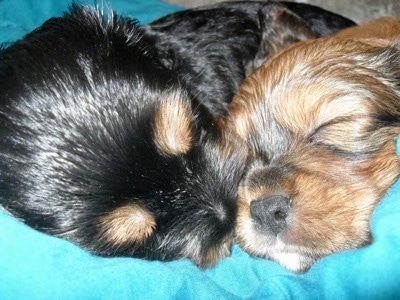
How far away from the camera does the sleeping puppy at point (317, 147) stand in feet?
5.89

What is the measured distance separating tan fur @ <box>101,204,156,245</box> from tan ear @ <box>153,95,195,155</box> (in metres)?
0.22

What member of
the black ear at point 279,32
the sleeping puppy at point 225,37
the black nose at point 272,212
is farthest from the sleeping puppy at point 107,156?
the black ear at point 279,32

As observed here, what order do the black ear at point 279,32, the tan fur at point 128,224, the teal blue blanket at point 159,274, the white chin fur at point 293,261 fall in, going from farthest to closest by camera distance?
1. the black ear at point 279,32
2. the white chin fur at point 293,261
3. the tan fur at point 128,224
4. the teal blue blanket at point 159,274

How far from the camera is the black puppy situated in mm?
1703

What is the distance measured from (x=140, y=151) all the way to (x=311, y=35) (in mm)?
1241

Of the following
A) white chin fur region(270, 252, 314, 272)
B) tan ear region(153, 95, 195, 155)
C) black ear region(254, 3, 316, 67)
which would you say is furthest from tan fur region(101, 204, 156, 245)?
black ear region(254, 3, 316, 67)

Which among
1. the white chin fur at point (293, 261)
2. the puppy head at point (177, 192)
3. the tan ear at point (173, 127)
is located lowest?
the white chin fur at point (293, 261)

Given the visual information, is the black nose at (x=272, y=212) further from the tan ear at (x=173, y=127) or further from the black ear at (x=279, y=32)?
the black ear at (x=279, y=32)

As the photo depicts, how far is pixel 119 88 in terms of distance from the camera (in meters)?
1.79

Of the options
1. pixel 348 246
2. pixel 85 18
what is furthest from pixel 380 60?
pixel 85 18

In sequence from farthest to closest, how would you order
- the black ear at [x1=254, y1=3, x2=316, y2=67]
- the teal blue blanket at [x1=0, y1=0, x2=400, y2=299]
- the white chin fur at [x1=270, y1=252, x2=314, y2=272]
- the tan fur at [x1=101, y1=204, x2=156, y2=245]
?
1. the black ear at [x1=254, y1=3, x2=316, y2=67]
2. the white chin fur at [x1=270, y1=252, x2=314, y2=272]
3. the tan fur at [x1=101, y1=204, x2=156, y2=245]
4. the teal blue blanket at [x1=0, y1=0, x2=400, y2=299]

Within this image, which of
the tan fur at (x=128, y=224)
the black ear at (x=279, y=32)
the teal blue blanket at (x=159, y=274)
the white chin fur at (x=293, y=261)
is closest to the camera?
the teal blue blanket at (x=159, y=274)

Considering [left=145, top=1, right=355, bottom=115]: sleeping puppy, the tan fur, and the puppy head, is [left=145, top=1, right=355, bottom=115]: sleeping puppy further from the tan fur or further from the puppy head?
the tan fur

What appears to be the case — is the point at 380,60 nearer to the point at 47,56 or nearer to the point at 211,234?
the point at 211,234
